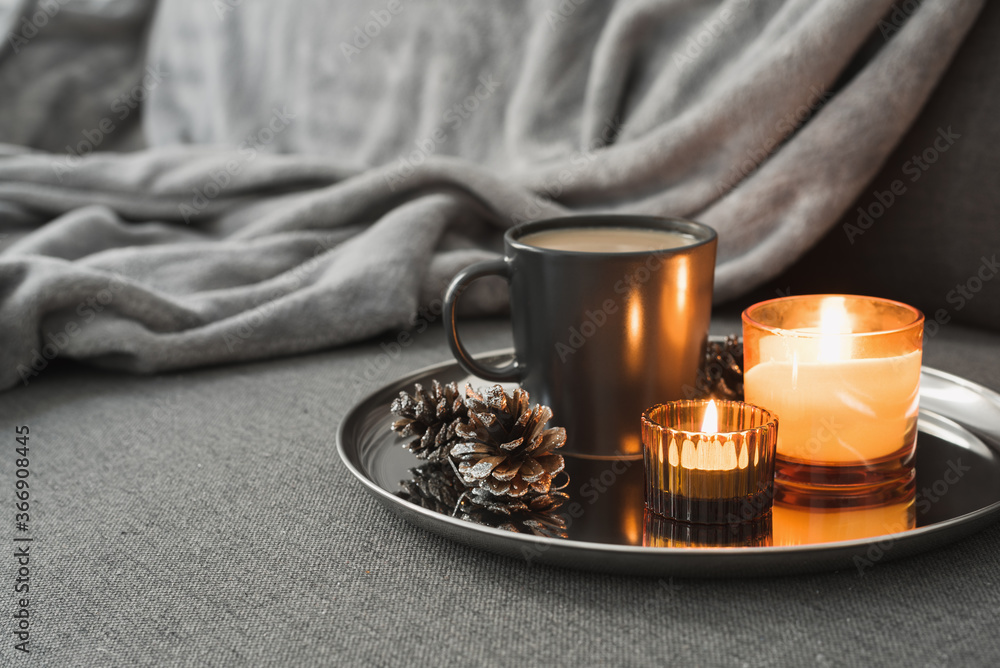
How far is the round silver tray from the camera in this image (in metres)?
0.36

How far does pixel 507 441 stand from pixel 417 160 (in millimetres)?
517

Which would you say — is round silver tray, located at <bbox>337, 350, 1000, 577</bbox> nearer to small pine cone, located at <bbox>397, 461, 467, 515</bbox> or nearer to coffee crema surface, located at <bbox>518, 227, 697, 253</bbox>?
small pine cone, located at <bbox>397, 461, 467, 515</bbox>

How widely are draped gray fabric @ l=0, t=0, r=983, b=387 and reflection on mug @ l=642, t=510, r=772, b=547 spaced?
0.42 metres

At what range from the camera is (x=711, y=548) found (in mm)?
368

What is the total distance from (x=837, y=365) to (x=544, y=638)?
7.8 inches

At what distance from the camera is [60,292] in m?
0.72

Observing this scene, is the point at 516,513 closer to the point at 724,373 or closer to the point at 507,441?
Answer: the point at 507,441

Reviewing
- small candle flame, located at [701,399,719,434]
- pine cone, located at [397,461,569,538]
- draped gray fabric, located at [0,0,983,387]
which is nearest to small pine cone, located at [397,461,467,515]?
pine cone, located at [397,461,569,538]

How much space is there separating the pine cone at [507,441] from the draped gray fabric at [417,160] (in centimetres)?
35

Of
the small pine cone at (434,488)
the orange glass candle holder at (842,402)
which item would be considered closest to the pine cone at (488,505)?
the small pine cone at (434,488)

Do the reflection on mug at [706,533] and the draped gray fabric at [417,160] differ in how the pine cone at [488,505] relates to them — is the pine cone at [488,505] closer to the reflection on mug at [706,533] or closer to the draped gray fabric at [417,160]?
the reflection on mug at [706,533]

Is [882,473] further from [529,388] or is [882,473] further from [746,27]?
[746,27]

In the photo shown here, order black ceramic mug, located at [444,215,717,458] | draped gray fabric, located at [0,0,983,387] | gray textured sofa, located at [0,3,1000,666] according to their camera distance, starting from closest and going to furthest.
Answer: gray textured sofa, located at [0,3,1000,666] < black ceramic mug, located at [444,215,717,458] < draped gray fabric, located at [0,0,983,387]

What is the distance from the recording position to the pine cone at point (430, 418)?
1.58 ft
